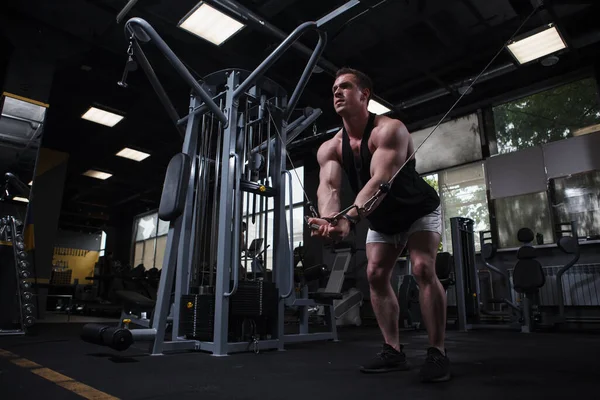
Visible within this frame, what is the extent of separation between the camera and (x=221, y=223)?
254 centimetres

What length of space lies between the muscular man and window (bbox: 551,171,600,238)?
4.59m

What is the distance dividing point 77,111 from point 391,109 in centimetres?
528

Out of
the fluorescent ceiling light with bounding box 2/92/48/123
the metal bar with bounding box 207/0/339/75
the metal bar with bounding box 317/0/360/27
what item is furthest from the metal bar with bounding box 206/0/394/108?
the fluorescent ceiling light with bounding box 2/92/48/123

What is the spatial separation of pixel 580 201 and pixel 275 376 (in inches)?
208

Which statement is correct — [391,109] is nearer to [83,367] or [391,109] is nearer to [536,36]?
[536,36]

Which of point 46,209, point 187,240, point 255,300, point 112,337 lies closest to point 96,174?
point 46,209

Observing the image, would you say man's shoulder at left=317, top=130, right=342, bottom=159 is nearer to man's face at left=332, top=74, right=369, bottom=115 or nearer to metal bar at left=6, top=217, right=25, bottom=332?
man's face at left=332, top=74, right=369, bottom=115

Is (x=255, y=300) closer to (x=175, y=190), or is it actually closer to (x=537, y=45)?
(x=175, y=190)

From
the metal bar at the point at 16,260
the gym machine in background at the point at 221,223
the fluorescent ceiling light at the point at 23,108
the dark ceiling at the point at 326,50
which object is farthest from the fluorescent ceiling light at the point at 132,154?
the gym machine in background at the point at 221,223

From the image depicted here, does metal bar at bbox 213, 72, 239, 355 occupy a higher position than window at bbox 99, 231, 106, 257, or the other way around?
window at bbox 99, 231, 106, 257

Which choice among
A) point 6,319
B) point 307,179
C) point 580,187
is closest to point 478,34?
point 580,187

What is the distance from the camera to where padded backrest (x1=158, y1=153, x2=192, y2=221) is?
233cm

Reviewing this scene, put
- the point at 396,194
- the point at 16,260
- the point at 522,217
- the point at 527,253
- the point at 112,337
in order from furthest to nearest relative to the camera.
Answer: the point at 522,217 < the point at 527,253 < the point at 16,260 < the point at 112,337 < the point at 396,194

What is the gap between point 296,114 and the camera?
7133mm
